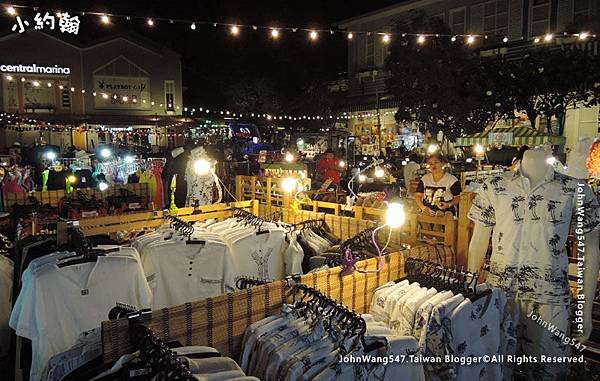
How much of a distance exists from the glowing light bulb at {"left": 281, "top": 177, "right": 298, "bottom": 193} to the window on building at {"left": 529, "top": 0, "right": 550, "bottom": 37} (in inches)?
682

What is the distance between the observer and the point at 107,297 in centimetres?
378

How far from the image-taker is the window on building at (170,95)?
33.8 m

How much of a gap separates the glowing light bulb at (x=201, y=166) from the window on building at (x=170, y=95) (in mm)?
27218

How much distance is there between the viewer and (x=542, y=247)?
3.79m

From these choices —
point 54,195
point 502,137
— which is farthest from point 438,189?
point 502,137

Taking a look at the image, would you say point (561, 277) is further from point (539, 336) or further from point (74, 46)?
point (74, 46)

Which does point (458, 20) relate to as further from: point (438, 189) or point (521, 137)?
point (438, 189)

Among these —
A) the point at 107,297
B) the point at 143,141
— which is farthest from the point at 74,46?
the point at 107,297

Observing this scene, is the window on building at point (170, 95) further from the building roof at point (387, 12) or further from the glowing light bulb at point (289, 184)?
the glowing light bulb at point (289, 184)

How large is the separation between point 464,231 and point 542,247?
4.93 ft

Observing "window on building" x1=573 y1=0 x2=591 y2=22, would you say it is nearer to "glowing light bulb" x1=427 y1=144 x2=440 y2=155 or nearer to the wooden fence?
"glowing light bulb" x1=427 y1=144 x2=440 y2=155

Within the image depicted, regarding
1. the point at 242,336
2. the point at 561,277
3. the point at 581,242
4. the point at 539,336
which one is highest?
the point at 581,242

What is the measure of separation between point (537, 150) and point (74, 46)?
1311 inches

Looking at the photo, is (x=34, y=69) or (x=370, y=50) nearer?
(x=370, y=50)
